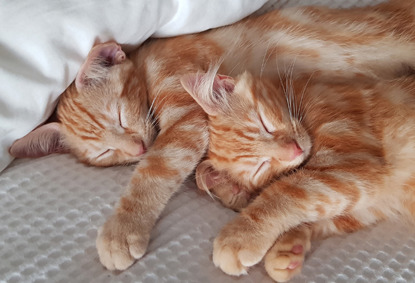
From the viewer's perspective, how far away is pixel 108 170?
52.2 inches

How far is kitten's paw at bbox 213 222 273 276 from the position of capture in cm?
98

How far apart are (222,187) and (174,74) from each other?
0.37 metres

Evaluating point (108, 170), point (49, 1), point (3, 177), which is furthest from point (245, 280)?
point (49, 1)

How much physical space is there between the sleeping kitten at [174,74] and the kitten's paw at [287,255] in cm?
23

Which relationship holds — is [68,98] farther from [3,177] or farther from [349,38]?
[349,38]

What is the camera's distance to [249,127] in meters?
1.26

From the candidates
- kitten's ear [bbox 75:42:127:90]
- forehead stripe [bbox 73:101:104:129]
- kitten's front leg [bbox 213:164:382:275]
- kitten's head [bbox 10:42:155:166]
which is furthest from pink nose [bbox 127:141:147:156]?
kitten's front leg [bbox 213:164:382:275]

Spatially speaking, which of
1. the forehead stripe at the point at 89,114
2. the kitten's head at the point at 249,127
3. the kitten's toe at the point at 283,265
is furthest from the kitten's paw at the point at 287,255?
the forehead stripe at the point at 89,114

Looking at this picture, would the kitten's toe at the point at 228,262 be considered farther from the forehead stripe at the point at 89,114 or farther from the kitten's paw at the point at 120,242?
the forehead stripe at the point at 89,114

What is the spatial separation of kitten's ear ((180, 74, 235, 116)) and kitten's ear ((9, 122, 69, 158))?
46 cm

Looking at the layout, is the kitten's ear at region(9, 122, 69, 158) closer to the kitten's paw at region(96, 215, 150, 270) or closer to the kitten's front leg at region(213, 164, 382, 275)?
the kitten's paw at region(96, 215, 150, 270)

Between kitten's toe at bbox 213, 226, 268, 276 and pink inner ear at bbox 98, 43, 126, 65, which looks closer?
kitten's toe at bbox 213, 226, 268, 276

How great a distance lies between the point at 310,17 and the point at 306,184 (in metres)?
0.69

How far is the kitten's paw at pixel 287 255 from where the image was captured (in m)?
0.98
